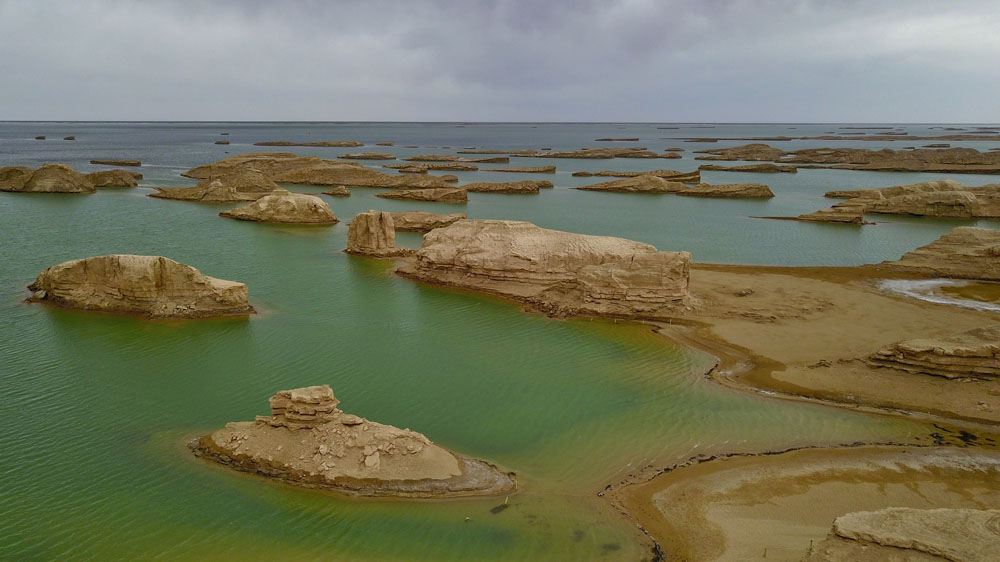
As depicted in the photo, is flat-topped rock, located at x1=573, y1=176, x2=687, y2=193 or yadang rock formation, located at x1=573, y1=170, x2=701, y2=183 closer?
flat-topped rock, located at x1=573, y1=176, x2=687, y2=193

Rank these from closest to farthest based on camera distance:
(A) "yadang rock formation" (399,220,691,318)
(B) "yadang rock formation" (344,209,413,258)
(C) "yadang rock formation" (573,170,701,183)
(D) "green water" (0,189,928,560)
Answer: (D) "green water" (0,189,928,560)
(A) "yadang rock formation" (399,220,691,318)
(B) "yadang rock formation" (344,209,413,258)
(C) "yadang rock formation" (573,170,701,183)

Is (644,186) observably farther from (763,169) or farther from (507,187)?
(763,169)

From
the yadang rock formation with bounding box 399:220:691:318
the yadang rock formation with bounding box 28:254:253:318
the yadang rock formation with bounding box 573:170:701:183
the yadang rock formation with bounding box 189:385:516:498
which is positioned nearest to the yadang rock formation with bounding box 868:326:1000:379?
→ the yadang rock formation with bounding box 399:220:691:318

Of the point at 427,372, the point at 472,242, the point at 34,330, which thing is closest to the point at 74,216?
the point at 34,330

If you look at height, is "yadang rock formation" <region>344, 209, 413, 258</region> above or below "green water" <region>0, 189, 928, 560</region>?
above

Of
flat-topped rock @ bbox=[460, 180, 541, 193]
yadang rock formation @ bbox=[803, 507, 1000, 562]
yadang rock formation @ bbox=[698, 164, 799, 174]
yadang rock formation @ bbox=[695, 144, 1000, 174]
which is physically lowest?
yadang rock formation @ bbox=[803, 507, 1000, 562]

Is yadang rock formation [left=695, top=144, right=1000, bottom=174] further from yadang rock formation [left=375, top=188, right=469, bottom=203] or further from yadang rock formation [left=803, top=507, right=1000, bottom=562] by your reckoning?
yadang rock formation [left=803, top=507, right=1000, bottom=562]

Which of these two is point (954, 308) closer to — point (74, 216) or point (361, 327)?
point (361, 327)

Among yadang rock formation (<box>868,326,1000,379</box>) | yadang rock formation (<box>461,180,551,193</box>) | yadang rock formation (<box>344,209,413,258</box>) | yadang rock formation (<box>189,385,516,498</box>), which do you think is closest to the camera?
yadang rock formation (<box>189,385,516,498</box>)
